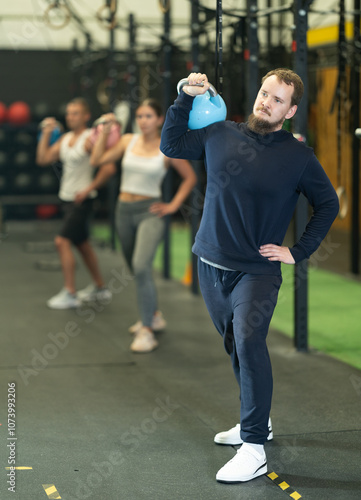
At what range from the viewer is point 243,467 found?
278 cm

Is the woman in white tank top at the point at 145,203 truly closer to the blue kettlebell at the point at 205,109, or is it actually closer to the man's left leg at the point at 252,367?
the blue kettlebell at the point at 205,109

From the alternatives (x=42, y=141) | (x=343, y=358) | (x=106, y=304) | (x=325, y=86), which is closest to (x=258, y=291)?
(x=343, y=358)

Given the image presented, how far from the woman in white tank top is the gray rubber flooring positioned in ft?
0.91

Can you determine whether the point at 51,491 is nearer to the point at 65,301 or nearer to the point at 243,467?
the point at 243,467

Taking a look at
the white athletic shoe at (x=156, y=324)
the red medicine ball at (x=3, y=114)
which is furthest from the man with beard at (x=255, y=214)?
→ the red medicine ball at (x=3, y=114)

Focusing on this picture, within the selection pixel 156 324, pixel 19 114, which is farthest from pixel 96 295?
pixel 19 114

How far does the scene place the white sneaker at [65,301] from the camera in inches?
231

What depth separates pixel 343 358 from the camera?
4516 mm

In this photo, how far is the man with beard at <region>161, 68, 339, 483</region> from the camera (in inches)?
107

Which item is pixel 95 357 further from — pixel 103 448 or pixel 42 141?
pixel 42 141

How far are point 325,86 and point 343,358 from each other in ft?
22.0

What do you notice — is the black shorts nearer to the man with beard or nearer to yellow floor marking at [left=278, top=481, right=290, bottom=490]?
the man with beard

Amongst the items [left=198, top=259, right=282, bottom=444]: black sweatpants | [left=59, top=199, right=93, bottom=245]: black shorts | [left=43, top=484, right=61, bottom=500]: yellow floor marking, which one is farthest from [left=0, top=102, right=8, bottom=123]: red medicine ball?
[left=43, top=484, right=61, bottom=500]: yellow floor marking

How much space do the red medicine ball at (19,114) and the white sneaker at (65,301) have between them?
5.65 metres
